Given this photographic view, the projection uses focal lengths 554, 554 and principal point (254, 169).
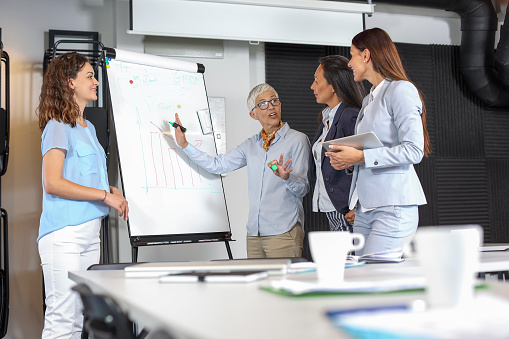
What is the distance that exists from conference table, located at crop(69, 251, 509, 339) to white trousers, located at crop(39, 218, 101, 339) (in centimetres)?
130

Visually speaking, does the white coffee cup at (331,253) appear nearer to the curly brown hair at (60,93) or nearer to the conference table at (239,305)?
the conference table at (239,305)

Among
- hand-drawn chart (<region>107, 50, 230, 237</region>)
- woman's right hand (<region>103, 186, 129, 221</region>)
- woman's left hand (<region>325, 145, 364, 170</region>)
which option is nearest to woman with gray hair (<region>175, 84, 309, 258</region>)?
hand-drawn chart (<region>107, 50, 230, 237</region>)

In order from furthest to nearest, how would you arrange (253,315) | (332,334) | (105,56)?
(105,56), (253,315), (332,334)

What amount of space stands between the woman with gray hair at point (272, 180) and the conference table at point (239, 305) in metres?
2.08

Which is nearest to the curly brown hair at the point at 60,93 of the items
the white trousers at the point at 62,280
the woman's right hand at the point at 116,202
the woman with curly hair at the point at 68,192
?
the woman with curly hair at the point at 68,192

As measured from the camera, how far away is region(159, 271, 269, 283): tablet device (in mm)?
1208

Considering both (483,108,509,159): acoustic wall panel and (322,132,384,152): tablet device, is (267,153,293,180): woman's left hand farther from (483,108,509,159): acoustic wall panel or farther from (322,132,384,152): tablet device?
(483,108,509,159): acoustic wall panel

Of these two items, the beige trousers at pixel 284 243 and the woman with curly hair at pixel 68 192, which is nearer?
the woman with curly hair at pixel 68 192

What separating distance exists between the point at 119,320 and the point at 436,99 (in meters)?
5.10

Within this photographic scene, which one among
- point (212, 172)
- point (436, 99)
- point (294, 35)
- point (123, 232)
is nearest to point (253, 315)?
point (212, 172)

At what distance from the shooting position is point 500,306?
695 millimetres

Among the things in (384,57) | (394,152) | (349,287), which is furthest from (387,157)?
(349,287)

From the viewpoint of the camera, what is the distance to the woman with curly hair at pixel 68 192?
8.22 feet

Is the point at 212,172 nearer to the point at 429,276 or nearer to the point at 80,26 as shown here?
the point at 80,26
